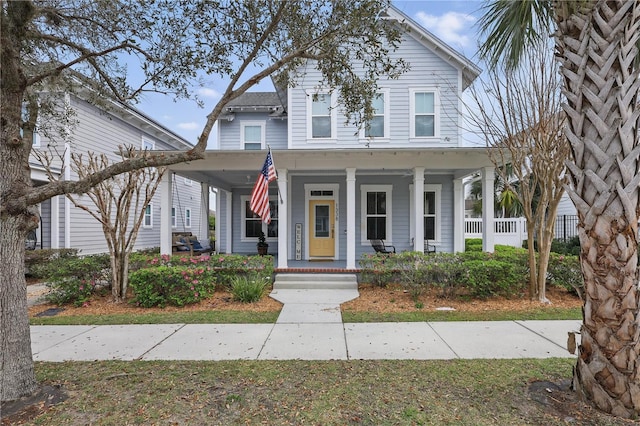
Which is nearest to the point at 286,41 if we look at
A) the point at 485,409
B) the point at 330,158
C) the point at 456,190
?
the point at 330,158

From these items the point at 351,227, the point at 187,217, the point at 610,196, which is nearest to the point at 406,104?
the point at 351,227

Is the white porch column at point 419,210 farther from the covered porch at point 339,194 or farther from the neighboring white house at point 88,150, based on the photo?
A: the neighboring white house at point 88,150

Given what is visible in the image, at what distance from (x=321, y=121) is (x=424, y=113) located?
137 inches

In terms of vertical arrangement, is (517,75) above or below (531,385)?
above

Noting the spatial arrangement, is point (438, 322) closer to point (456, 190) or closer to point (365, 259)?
point (365, 259)

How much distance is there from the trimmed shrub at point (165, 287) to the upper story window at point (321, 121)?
20.7 feet

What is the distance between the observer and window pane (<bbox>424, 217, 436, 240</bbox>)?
1168 cm

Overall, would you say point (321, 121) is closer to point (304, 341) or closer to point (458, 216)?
point (458, 216)

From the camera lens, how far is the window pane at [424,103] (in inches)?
434

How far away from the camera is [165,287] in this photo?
680 cm

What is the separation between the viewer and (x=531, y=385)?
3361 mm

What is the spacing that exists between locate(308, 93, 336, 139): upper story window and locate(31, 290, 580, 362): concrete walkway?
685cm

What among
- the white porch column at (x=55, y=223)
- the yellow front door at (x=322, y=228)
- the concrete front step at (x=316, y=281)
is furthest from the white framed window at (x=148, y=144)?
the concrete front step at (x=316, y=281)

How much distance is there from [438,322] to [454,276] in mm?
1769
